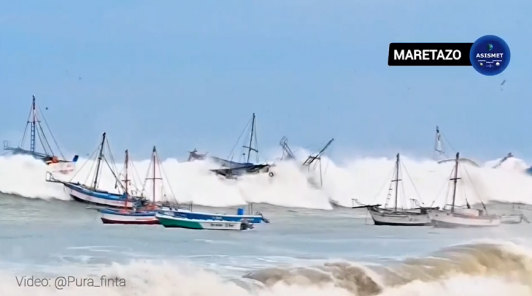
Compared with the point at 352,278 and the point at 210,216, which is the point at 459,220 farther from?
the point at 210,216

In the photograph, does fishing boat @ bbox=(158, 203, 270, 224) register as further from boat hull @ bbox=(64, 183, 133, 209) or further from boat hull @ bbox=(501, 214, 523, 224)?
boat hull @ bbox=(501, 214, 523, 224)

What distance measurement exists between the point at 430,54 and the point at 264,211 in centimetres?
73

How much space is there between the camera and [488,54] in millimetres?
2201

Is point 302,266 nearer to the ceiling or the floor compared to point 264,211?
nearer to the floor

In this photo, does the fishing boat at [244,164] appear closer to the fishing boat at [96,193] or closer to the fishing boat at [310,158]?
the fishing boat at [310,158]

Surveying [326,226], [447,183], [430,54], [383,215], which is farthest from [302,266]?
[430,54]

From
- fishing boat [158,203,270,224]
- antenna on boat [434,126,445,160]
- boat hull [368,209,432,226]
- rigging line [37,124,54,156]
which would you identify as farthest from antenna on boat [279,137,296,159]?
rigging line [37,124,54,156]

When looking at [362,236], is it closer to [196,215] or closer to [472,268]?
[472,268]

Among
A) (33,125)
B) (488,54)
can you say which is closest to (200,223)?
(33,125)

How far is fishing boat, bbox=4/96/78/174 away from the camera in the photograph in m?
2.20

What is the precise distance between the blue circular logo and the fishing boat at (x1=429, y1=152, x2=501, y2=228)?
29cm

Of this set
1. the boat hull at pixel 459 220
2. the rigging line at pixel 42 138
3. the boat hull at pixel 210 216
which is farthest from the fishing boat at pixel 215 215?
the boat hull at pixel 459 220

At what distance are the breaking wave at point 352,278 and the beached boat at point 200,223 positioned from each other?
0.13 metres

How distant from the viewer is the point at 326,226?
2.20 metres
